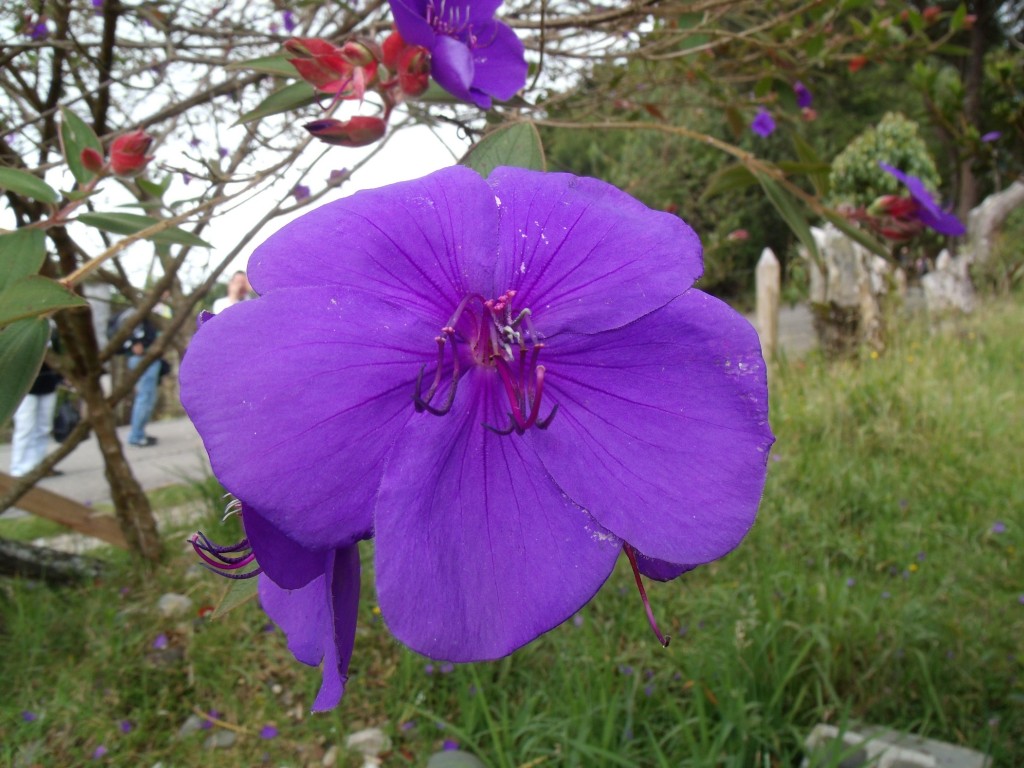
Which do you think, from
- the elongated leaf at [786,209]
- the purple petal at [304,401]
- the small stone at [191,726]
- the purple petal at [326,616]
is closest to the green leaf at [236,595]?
the purple petal at [326,616]

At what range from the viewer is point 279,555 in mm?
434

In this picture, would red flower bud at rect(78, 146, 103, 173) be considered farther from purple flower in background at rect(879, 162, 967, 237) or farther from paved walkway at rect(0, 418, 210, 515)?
paved walkway at rect(0, 418, 210, 515)

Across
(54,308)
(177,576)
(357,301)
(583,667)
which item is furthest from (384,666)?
(357,301)

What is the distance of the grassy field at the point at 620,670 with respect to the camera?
211cm

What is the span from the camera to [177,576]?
3.08m

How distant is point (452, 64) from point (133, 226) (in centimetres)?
41

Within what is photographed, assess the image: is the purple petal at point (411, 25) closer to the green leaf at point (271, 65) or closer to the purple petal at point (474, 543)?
the green leaf at point (271, 65)

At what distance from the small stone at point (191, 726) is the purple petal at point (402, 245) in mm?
2296

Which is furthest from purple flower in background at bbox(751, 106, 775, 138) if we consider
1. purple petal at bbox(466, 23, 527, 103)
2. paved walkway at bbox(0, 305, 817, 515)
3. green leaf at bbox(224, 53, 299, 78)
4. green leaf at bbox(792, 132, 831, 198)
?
paved walkway at bbox(0, 305, 817, 515)

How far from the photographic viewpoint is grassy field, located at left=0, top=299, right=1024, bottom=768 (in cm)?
211

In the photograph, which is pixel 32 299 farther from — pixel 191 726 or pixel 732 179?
pixel 191 726

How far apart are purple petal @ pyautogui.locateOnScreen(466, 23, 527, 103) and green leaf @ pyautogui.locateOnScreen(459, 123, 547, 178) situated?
21 cm

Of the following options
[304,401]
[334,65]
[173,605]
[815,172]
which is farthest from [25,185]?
[173,605]

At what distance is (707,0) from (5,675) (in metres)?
2.79
